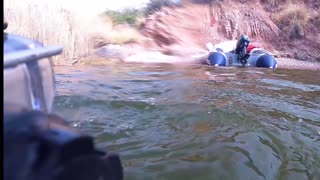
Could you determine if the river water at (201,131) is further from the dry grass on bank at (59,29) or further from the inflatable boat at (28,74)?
the dry grass on bank at (59,29)

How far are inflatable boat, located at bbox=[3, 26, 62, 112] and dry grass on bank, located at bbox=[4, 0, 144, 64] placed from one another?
623cm

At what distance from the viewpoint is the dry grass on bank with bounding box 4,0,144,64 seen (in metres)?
8.87

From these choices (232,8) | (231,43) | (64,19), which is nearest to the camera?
(64,19)

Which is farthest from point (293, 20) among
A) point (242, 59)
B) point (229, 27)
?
point (242, 59)

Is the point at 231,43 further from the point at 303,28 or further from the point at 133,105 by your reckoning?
the point at 133,105

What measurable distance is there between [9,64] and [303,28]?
53.6 ft

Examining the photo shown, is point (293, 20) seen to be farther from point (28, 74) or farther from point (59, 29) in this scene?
point (28, 74)

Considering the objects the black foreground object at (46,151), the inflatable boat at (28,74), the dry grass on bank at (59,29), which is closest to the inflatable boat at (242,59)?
the dry grass on bank at (59,29)

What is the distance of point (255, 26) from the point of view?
16.5 m

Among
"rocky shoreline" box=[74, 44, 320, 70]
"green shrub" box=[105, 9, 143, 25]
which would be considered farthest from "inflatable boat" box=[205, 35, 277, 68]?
"green shrub" box=[105, 9, 143, 25]

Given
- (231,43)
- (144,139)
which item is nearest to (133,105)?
(144,139)

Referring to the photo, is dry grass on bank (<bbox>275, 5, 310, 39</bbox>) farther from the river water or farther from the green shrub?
the river water

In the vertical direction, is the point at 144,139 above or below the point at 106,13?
below

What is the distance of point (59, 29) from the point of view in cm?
1038
